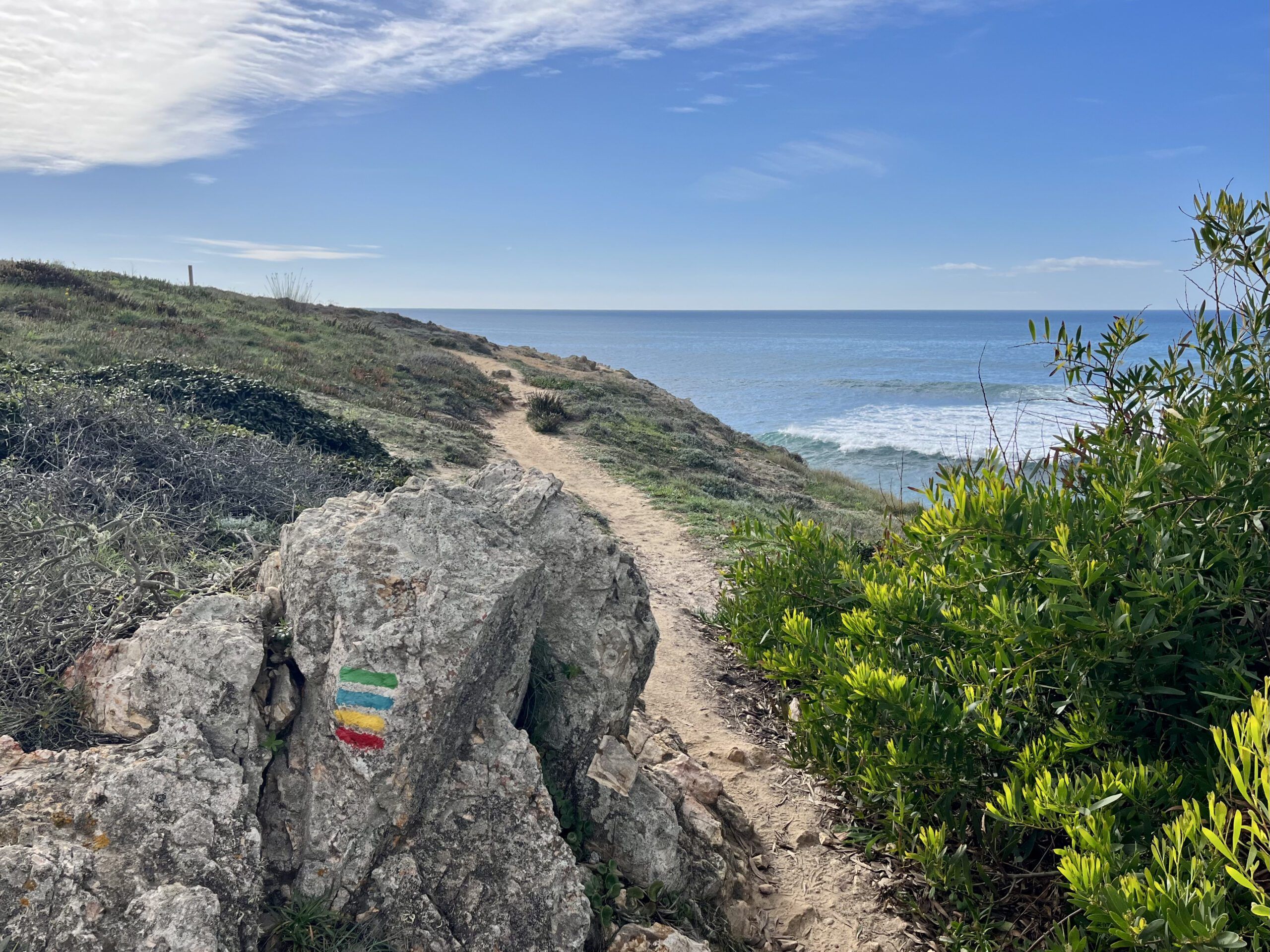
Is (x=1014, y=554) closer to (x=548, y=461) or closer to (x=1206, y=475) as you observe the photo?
(x=1206, y=475)

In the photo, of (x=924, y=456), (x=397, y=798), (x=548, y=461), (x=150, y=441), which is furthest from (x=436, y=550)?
(x=924, y=456)

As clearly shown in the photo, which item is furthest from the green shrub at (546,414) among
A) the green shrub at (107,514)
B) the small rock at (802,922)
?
the small rock at (802,922)

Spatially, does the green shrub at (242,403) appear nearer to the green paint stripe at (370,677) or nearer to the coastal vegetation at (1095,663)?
the green paint stripe at (370,677)

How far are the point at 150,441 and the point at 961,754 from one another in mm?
7586

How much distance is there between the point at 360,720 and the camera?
2.79 metres

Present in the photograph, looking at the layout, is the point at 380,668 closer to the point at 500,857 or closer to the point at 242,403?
the point at 500,857

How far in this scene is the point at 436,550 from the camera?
3.16 metres

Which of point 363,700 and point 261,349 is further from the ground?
point 261,349

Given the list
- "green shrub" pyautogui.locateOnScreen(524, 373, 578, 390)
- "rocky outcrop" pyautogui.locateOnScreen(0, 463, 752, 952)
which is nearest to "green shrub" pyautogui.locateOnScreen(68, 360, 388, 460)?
"rocky outcrop" pyautogui.locateOnScreen(0, 463, 752, 952)

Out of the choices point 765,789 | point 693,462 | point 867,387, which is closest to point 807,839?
point 765,789

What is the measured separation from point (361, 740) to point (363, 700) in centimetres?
14

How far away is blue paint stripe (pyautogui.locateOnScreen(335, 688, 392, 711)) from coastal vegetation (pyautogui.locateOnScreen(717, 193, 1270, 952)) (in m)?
2.08

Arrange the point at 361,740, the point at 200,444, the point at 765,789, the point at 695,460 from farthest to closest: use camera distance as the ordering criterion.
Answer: the point at 695,460, the point at 200,444, the point at 765,789, the point at 361,740

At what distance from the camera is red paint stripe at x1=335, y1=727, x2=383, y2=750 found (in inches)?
109
